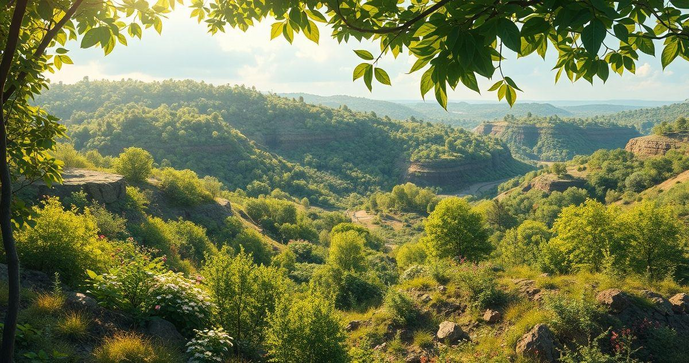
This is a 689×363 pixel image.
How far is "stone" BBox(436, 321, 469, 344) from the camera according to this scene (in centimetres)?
1023

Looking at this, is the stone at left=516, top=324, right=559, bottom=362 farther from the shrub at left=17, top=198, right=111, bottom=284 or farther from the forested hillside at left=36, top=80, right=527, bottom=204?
the forested hillside at left=36, top=80, right=527, bottom=204

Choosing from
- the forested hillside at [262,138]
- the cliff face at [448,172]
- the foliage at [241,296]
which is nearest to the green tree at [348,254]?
the foliage at [241,296]

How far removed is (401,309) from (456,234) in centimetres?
1227

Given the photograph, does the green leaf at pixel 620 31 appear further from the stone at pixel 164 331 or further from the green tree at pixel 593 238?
the green tree at pixel 593 238

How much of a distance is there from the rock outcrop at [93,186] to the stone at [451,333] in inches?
957

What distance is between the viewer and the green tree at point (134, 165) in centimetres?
3316

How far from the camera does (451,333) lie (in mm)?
10273

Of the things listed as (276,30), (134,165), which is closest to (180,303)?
(276,30)

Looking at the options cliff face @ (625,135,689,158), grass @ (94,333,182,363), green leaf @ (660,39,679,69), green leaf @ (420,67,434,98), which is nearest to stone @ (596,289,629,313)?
green leaf @ (660,39,679,69)

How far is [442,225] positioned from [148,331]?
19.3 metres

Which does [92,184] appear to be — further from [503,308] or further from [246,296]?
[503,308]

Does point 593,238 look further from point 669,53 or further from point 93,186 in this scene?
point 93,186

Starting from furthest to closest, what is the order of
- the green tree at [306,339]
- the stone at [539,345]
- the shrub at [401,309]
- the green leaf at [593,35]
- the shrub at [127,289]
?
the shrub at [401,309]
the stone at [539,345]
the shrub at [127,289]
the green tree at [306,339]
the green leaf at [593,35]

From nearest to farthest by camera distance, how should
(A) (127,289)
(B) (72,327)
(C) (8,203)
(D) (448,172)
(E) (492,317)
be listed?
1. (C) (8,203)
2. (B) (72,327)
3. (A) (127,289)
4. (E) (492,317)
5. (D) (448,172)
